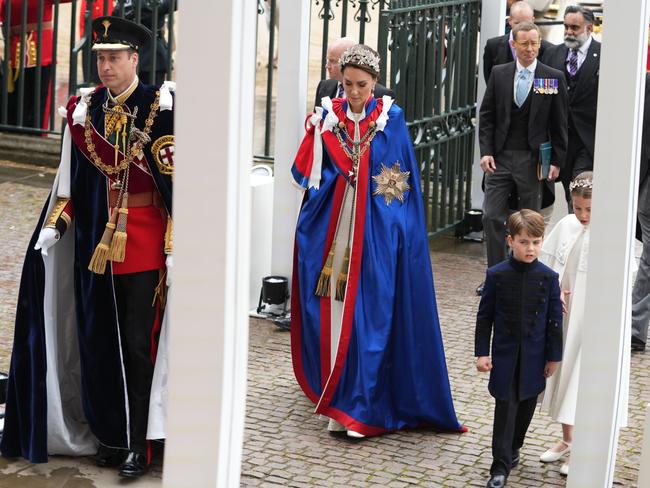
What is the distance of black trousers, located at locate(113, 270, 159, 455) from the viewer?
6.16 meters

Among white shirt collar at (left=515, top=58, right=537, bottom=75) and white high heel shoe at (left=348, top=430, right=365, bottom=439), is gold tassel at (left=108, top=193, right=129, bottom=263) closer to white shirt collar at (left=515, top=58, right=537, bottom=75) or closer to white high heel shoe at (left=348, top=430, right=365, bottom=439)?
white high heel shoe at (left=348, top=430, right=365, bottom=439)

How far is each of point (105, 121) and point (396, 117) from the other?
1.53 m

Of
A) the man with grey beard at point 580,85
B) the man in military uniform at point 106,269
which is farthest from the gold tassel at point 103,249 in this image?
the man with grey beard at point 580,85

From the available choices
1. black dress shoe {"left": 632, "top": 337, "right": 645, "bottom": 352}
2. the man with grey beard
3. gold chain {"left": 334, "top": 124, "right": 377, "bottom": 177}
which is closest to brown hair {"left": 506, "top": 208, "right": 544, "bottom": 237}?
gold chain {"left": 334, "top": 124, "right": 377, "bottom": 177}

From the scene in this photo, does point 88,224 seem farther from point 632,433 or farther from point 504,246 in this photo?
point 504,246

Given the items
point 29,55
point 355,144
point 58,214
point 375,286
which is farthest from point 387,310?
point 29,55

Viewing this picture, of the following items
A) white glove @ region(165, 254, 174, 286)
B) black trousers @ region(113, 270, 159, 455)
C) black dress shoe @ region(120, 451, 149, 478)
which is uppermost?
white glove @ region(165, 254, 174, 286)

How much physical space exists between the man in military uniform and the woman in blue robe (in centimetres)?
107

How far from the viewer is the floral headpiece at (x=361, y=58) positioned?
670 cm

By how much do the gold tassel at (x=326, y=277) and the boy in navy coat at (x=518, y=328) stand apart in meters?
1.18

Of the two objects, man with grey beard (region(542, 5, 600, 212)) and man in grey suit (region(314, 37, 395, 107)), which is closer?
man in grey suit (region(314, 37, 395, 107))

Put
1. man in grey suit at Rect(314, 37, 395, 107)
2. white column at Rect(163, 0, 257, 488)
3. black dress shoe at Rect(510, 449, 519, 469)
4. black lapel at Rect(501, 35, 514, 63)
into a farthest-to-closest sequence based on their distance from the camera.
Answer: black lapel at Rect(501, 35, 514, 63), man in grey suit at Rect(314, 37, 395, 107), black dress shoe at Rect(510, 449, 519, 469), white column at Rect(163, 0, 257, 488)

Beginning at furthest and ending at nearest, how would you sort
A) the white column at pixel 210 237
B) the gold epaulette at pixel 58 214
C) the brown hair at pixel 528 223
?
the gold epaulette at pixel 58 214 → the brown hair at pixel 528 223 → the white column at pixel 210 237

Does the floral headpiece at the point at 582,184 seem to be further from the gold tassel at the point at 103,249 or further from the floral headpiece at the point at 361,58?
the gold tassel at the point at 103,249
